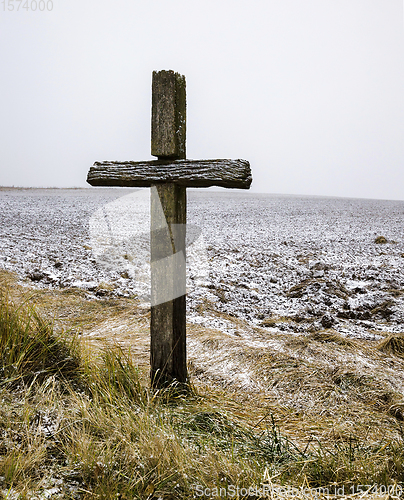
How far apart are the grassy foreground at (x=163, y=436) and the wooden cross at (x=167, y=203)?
0.33m

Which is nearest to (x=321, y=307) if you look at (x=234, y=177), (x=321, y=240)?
(x=234, y=177)

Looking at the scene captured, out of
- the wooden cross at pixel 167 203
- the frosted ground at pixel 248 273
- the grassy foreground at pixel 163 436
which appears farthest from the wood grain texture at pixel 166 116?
the grassy foreground at pixel 163 436

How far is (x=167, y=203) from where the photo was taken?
9.38 feet

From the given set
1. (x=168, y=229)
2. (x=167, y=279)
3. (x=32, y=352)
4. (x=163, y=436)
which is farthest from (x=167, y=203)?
(x=163, y=436)

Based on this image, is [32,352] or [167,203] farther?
[167,203]

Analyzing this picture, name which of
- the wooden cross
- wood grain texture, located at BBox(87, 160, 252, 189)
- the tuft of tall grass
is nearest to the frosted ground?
wood grain texture, located at BBox(87, 160, 252, 189)

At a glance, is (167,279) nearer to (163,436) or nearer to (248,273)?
(163,436)

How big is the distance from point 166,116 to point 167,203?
0.67m

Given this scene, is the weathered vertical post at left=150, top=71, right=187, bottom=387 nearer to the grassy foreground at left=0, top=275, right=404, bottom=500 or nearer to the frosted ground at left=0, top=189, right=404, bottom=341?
the grassy foreground at left=0, top=275, right=404, bottom=500

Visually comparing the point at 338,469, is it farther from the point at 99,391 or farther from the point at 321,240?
the point at 321,240

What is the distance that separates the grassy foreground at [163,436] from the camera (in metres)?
1.71

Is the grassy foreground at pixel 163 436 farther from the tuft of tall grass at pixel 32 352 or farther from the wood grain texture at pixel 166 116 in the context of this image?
the wood grain texture at pixel 166 116

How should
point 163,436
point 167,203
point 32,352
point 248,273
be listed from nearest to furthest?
point 163,436
point 32,352
point 167,203
point 248,273

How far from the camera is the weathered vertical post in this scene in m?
2.85
